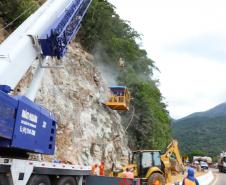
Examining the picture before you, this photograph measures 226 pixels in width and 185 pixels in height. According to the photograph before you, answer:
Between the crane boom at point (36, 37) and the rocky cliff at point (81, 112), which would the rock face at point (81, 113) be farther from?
the crane boom at point (36, 37)

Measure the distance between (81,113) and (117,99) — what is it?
24.1 feet

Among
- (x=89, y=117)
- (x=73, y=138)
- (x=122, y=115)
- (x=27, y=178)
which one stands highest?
(x=122, y=115)

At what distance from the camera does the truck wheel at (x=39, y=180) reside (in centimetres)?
1079

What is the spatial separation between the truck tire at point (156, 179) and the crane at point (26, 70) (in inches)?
304

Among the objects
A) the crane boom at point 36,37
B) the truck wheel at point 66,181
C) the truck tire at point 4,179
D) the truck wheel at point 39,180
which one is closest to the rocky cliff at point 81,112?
the crane boom at point 36,37

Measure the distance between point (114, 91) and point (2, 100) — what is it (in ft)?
92.4

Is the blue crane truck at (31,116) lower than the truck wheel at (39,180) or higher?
higher

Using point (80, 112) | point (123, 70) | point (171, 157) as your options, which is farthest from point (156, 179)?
point (123, 70)

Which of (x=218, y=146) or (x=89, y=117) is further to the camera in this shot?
(x=218, y=146)

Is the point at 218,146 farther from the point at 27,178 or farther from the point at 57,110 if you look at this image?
the point at 27,178

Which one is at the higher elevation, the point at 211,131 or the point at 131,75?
the point at 211,131

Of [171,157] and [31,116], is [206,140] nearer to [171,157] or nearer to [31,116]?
[171,157]

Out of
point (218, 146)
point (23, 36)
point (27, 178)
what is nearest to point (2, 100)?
point (27, 178)

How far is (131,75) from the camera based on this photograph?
46.1m
